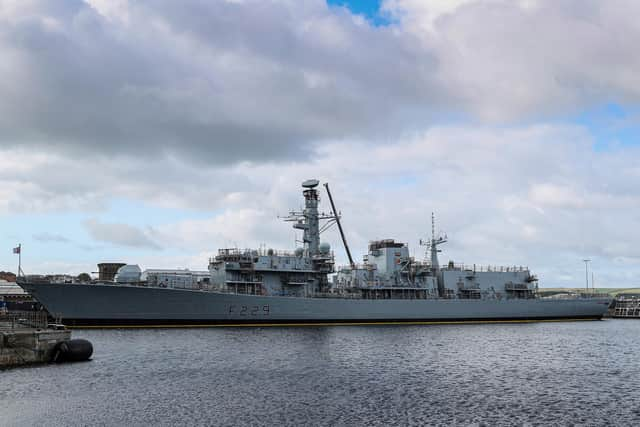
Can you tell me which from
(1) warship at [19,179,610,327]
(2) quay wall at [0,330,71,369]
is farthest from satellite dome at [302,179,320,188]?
(2) quay wall at [0,330,71,369]

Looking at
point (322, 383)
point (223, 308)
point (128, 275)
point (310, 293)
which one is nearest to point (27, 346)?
point (322, 383)

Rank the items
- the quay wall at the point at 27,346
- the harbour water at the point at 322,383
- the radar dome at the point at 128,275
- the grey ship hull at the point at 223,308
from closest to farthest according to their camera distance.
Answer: the harbour water at the point at 322,383
the quay wall at the point at 27,346
the grey ship hull at the point at 223,308
the radar dome at the point at 128,275

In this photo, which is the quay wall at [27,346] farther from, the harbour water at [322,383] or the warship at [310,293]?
the warship at [310,293]

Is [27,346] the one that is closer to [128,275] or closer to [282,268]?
[128,275]

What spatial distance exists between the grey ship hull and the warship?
0.08 metres

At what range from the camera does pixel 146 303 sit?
157 ft

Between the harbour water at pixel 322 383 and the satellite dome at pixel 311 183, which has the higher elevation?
the satellite dome at pixel 311 183

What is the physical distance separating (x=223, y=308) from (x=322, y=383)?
85.0 feet

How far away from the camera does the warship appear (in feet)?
154

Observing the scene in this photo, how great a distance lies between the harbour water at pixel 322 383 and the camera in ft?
66.4

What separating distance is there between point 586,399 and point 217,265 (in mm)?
37101

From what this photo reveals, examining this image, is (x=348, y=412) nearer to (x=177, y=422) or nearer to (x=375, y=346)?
(x=177, y=422)

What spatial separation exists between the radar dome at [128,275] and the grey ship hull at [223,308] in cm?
213

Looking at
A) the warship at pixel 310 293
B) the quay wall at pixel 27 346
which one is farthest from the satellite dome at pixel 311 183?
the quay wall at pixel 27 346
